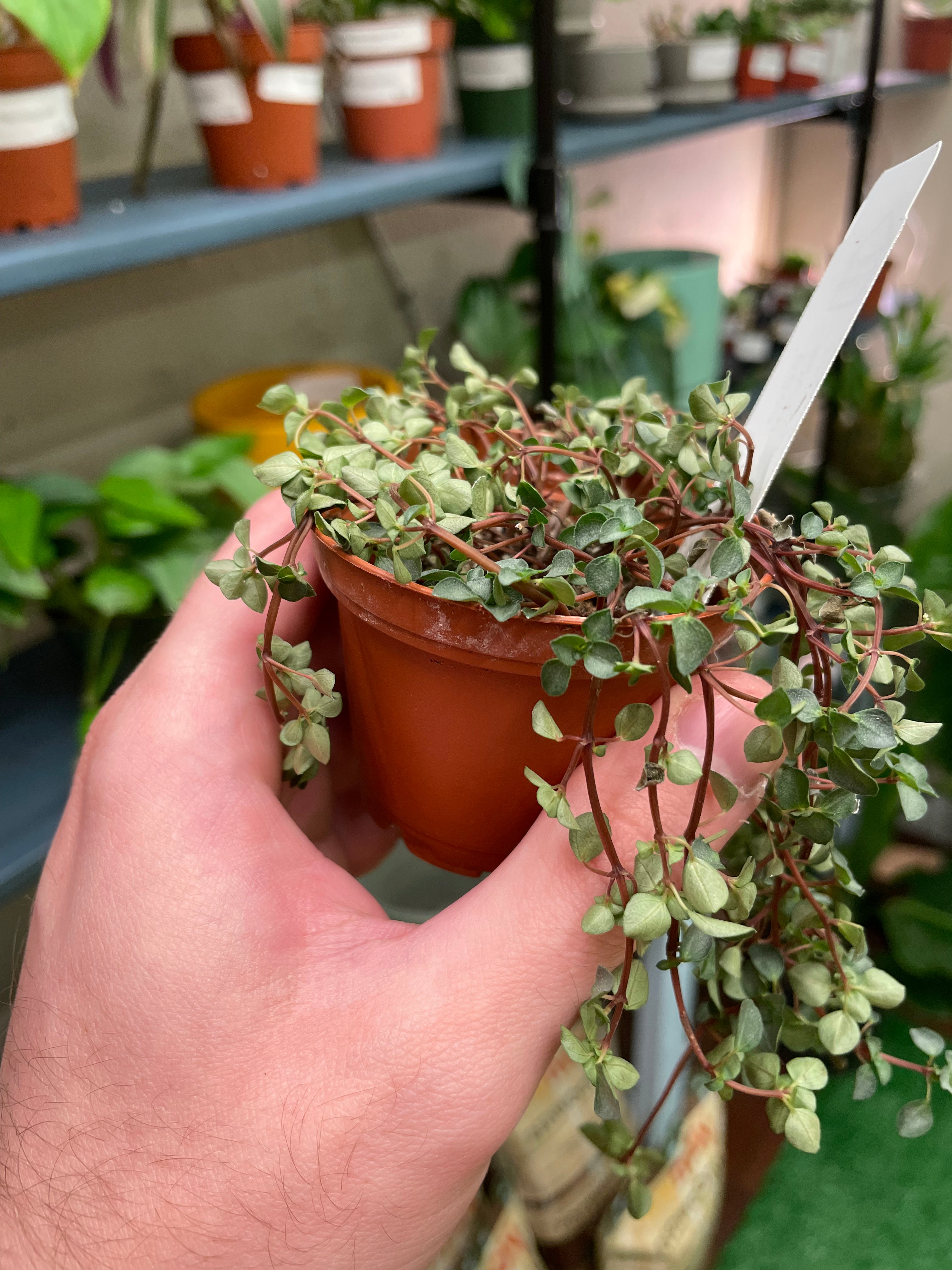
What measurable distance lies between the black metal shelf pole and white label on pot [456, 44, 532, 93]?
11 cm

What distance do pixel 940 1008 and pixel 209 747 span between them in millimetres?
1241

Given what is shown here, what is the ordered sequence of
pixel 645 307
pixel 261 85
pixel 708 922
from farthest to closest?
pixel 645 307 < pixel 261 85 < pixel 708 922

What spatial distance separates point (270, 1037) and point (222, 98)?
822 millimetres

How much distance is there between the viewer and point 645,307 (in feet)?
4.13

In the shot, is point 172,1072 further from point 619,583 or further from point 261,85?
point 261,85

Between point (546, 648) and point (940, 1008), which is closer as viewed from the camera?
point (546, 648)

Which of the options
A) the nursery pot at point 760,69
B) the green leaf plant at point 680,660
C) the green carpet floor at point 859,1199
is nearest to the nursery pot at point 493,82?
the nursery pot at point 760,69

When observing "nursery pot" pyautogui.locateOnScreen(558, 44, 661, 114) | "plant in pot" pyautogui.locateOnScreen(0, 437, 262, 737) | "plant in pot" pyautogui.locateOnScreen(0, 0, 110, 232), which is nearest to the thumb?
"plant in pot" pyautogui.locateOnScreen(0, 437, 262, 737)

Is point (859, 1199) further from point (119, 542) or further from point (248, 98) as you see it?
point (248, 98)

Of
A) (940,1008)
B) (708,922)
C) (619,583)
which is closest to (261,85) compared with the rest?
(619,583)

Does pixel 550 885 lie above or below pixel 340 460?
below

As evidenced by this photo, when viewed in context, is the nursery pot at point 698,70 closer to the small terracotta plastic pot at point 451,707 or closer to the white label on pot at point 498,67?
the white label on pot at point 498,67

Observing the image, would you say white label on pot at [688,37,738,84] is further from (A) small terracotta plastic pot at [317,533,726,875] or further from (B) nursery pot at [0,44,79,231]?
(A) small terracotta plastic pot at [317,533,726,875]

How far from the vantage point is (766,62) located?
1.43 metres
